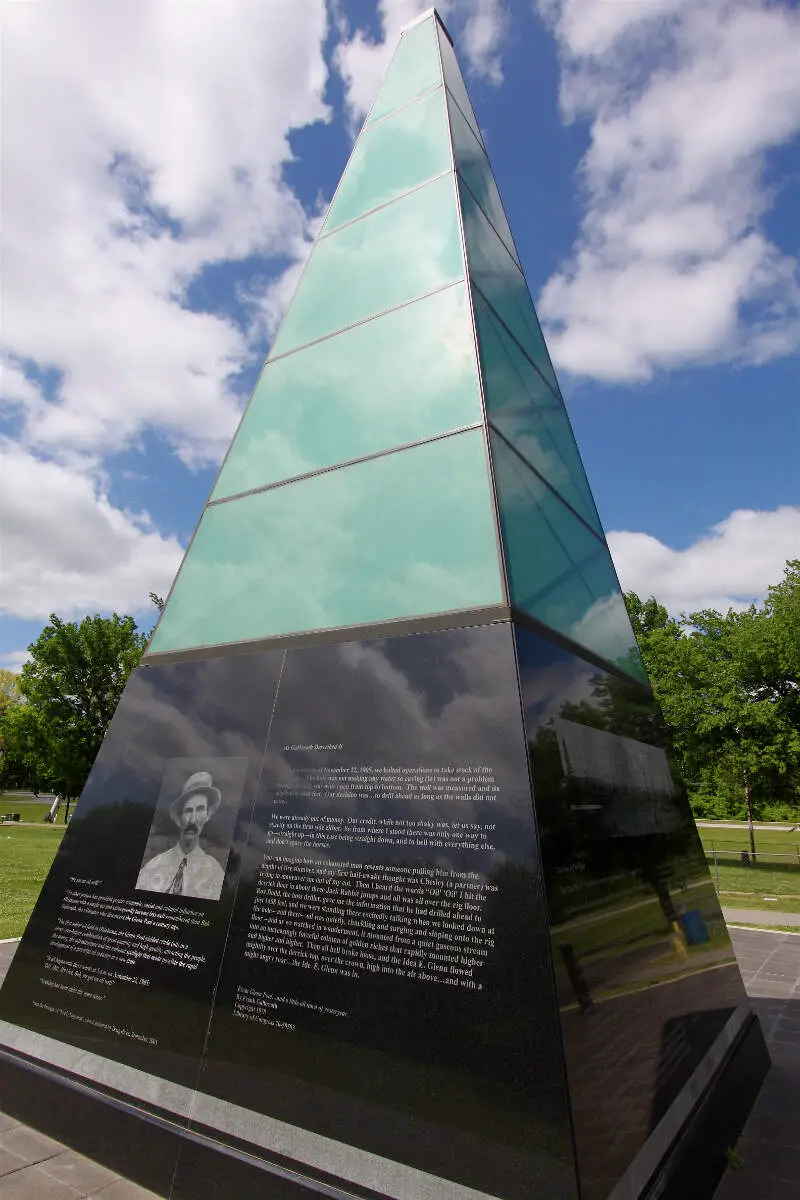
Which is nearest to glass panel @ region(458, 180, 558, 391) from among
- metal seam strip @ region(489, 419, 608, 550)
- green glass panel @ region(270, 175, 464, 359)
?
green glass panel @ region(270, 175, 464, 359)

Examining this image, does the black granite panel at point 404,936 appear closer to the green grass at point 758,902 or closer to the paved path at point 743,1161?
the paved path at point 743,1161

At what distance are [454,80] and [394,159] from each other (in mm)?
1816

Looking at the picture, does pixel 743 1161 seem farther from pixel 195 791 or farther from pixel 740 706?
pixel 740 706

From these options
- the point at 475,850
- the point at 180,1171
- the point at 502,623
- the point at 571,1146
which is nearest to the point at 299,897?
the point at 475,850

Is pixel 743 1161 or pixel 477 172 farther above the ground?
pixel 477 172

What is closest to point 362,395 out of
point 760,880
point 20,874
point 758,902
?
point 758,902

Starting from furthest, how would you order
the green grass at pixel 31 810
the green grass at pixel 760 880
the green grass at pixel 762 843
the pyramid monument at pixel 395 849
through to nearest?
the green grass at pixel 31 810
the green grass at pixel 762 843
the green grass at pixel 760 880
the pyramid monument at pixel 395 849

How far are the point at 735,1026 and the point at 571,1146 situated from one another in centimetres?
309

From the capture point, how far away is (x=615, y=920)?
3299 mm

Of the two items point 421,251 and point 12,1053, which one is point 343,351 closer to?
point 421,251

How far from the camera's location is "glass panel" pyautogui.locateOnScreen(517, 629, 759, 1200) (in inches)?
107

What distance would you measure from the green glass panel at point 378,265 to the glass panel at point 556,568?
6.70 feet

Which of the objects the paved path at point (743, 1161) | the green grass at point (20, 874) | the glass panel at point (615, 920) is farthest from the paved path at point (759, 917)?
the green grass at point (20, 874)

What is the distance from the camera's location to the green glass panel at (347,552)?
402 centimetres
